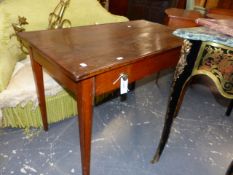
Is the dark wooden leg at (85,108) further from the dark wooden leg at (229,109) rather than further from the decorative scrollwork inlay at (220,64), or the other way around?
the dark wooden leg at (229,109)

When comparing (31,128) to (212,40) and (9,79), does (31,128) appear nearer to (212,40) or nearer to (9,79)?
(9,79)

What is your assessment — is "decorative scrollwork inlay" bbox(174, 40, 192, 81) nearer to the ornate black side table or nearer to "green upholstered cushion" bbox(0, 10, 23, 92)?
the ornate black side table

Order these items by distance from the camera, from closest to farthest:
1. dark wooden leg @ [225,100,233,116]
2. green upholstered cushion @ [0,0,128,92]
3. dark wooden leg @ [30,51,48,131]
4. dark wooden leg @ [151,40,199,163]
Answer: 1. dark wooden leg @ [151,40,199,163]
2. dark wooden leg @ [30,51,48,131]
3. green upholstered cushion @ [0,0,128,92]
4. dark wooden leg @ [225,100,233,116]

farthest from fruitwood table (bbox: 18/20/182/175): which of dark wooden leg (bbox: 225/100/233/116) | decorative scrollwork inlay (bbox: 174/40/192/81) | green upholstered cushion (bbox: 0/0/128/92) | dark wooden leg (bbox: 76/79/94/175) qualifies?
dark wooden leg (bbox: 225/100/233/116)

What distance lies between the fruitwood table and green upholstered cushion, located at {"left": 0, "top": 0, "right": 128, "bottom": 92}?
0.70ft

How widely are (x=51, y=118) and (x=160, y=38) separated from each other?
2.84 feet

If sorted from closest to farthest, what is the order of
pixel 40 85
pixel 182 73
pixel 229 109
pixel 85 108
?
1. pixel 85 108
2. pixel 182 73
3. pixel 40 85
4. pixel 229 109

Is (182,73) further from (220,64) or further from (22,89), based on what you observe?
(22,89)

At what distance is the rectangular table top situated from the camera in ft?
2.49

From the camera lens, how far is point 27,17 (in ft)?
4.40

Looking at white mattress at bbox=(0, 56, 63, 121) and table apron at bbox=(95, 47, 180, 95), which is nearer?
table apron at bbox=(95, 47, 180, 95)

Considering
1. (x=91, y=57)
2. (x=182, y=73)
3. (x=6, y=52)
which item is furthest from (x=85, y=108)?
(x=6, y=52)

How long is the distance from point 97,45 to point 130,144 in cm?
68

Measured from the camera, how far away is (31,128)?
1.36 metres
